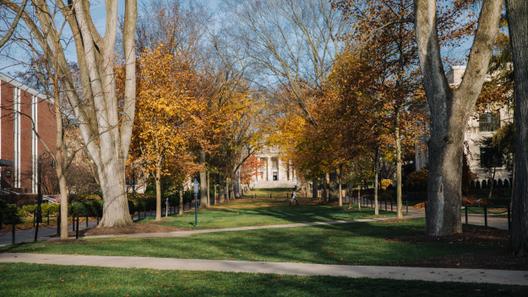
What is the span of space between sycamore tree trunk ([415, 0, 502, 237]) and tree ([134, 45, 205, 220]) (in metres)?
14.7

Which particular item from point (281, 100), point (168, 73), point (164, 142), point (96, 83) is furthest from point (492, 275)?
point (281, 100)

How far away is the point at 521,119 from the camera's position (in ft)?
39.1

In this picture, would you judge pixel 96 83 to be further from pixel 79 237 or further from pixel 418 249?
pixel 418 249

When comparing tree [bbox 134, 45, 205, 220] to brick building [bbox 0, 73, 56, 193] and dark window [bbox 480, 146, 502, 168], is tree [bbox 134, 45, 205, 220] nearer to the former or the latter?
brick building [bbox 0, 73, 56, 193]

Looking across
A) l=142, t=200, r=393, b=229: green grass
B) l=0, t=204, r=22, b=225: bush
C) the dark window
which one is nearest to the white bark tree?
l=142, t=200, r=393, b=229: green grass

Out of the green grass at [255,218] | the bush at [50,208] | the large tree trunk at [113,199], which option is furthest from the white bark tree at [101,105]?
→ the bush at [50,208]

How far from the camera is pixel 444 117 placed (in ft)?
53.1

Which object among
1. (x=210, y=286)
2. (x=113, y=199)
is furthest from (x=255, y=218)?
(x=210, y=286)

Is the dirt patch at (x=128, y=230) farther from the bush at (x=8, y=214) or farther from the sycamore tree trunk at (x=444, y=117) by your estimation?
the sycamore tree trunk at (x=444, y=117)

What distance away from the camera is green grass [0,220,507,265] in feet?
42.7

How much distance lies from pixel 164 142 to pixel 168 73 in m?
3.86

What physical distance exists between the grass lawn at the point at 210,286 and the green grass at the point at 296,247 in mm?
2938

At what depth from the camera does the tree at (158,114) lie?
28.3 m

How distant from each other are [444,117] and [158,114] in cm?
1620
